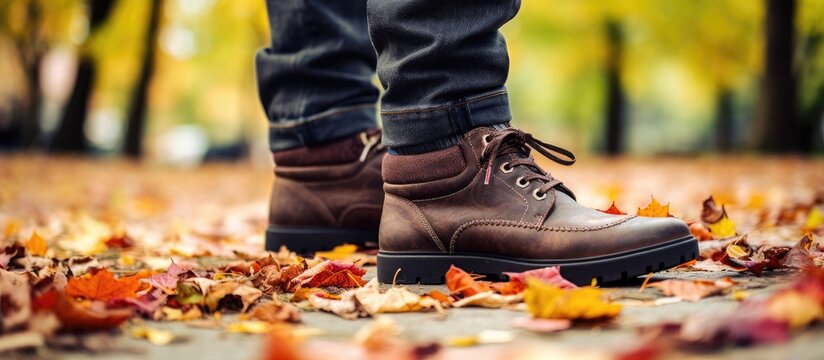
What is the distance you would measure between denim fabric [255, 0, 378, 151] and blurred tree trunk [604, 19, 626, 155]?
51.6ft

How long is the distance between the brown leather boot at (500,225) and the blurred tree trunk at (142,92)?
13.4 m

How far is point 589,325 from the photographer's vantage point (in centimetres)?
130

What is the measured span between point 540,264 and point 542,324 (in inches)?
16.4

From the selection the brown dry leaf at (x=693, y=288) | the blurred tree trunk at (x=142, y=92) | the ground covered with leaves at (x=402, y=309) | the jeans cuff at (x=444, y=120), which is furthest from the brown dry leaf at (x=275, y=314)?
the blurred tree trunk at (x=142, y=92)

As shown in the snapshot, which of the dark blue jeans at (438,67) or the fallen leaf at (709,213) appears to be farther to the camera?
the fallen leaf at (709,213)

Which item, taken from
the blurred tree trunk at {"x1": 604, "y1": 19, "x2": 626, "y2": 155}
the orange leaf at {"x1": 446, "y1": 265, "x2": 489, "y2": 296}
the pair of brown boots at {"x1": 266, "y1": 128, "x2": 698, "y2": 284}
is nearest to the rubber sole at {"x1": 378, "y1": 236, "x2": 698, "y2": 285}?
the pair of brown boots at {"x1": 266, "y1": 128, "x2": 698, "y2": 284}

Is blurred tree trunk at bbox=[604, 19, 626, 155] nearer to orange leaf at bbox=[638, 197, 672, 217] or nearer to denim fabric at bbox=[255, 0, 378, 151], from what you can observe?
denim fabric at bbox=[255, 0, 378, 151]

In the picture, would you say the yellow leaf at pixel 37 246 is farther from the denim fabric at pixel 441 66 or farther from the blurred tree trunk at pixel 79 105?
the blurred tree trunk at pixel 79 105

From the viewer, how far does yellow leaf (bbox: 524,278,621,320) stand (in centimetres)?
128

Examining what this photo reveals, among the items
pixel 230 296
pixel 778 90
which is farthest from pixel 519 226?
pixel 778 90

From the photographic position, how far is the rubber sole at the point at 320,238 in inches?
96.2

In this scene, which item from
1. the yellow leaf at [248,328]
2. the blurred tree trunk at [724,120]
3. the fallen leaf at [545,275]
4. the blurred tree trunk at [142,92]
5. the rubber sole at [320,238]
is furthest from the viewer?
the blurred tree trunk at [724,120]

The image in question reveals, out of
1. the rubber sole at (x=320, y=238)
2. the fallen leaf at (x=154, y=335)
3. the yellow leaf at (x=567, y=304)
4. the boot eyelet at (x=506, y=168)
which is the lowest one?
the rubber sole at (x=320, y=238)

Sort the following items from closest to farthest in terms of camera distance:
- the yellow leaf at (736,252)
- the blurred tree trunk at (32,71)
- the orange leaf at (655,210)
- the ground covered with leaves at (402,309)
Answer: the ground covered with leaves at (402,309), the yellow leaf at (736,252), the orange leaf at (655,210), the blurred tree trunk at (32,71)
